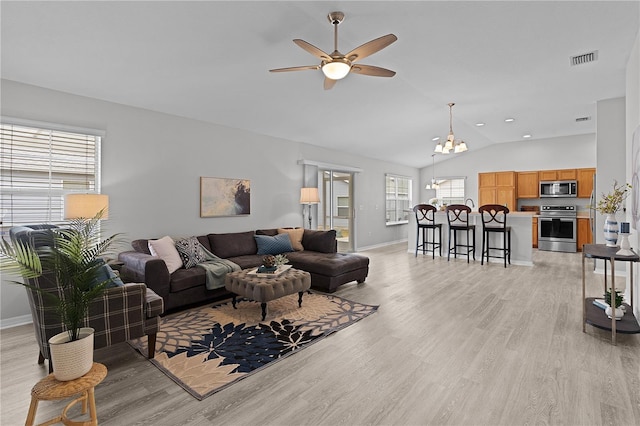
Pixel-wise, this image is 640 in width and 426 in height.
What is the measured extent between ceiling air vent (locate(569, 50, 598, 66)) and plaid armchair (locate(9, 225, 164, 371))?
5.42m

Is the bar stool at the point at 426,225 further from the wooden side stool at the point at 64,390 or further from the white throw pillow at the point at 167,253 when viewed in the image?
the wooden side stool at the point at 64,390

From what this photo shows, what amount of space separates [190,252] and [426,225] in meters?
5.24

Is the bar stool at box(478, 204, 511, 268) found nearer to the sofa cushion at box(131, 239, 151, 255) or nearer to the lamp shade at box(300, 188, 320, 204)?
the lamp shade at box(300, 188, 320, 204)

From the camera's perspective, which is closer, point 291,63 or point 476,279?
point 291,63

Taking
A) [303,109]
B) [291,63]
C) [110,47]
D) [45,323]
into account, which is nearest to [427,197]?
[303,109]

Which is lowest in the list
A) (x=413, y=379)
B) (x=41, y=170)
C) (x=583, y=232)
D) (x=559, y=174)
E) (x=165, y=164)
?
(x=413, y=379)

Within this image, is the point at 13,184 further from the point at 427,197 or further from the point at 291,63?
the point at 427,197

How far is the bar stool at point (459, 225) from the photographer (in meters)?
6.60

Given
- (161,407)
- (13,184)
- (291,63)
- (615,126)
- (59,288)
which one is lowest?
(161,407)

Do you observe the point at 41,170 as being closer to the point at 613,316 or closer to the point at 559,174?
the point at 613,316

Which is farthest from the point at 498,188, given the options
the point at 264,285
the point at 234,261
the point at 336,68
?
the point at 264,285

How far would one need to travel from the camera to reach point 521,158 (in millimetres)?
8922

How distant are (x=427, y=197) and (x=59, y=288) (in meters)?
10.5

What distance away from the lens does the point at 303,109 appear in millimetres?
5172
